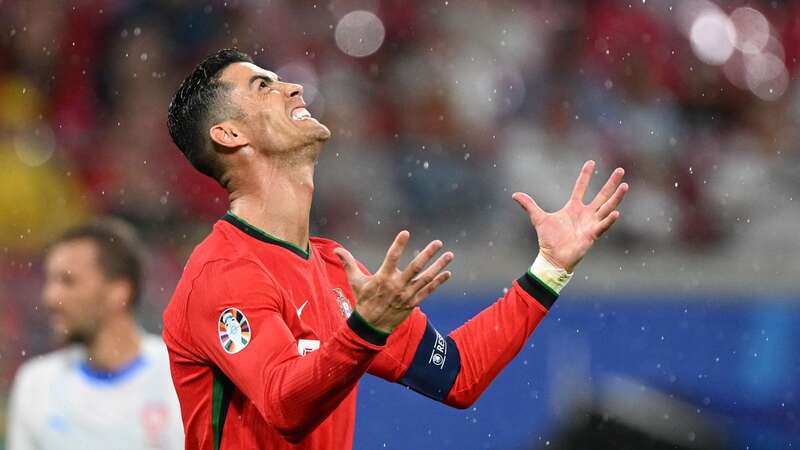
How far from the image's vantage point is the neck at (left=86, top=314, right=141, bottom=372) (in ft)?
16.9

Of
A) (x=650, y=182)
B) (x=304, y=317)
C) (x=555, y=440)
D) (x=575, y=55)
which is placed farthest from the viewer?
(x=575, y=55)

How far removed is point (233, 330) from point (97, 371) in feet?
7.55

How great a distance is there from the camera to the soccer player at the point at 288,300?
2859 millimetres

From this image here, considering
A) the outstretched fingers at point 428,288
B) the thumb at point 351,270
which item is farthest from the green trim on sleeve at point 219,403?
the outstretched fingers at point 428,288

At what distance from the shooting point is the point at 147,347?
5207 mm

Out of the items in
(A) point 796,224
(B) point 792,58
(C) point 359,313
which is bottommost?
(C) point 359,313

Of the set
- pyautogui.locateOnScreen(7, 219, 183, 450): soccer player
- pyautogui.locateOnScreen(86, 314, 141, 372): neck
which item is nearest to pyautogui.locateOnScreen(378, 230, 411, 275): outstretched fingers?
pyautogui.locateOnScreen(7, 219, 183, 450): soccer player

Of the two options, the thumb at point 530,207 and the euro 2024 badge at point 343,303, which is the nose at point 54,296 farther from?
the thumb at point 530,207

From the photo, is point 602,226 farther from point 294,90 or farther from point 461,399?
point 294,90

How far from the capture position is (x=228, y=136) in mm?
3643

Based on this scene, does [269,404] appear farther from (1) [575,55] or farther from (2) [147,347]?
(1) [575,55]

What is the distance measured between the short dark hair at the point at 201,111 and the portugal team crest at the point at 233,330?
686 mm

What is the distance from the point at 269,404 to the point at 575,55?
586 centimetres

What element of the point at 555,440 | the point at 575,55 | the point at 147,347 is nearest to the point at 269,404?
the point at 147,347
